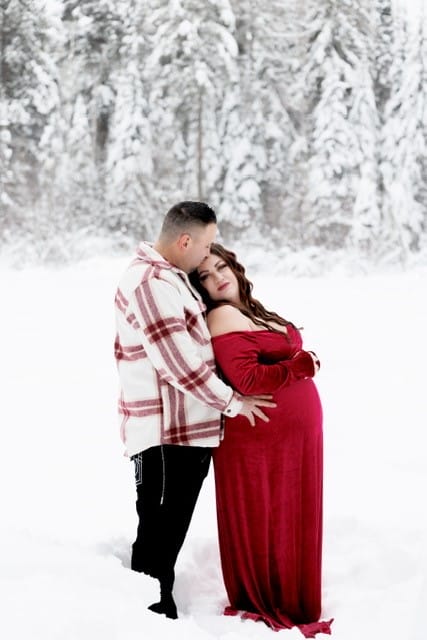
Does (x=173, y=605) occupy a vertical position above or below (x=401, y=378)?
above

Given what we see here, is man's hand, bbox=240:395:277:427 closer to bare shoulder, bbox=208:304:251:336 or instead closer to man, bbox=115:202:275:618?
man, bbox=115:202:275:618

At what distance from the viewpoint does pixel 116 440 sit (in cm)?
572

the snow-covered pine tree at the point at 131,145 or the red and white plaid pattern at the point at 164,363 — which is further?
the snow-covered pine tree at the point at 131,145

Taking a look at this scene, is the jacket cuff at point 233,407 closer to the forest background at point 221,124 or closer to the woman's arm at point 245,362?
the woman's arm at point 245,362

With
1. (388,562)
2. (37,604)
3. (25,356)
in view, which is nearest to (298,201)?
(25,356)

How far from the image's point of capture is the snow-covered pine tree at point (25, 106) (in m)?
8.27

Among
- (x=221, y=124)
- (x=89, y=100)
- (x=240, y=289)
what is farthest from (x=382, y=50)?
(x=240, y=289)

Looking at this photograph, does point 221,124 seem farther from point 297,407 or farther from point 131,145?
point 297,407

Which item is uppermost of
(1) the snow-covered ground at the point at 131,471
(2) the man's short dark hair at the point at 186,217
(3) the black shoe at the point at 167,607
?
(2) the man's short dark hair at the point at 186,217

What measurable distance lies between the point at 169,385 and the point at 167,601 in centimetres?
78

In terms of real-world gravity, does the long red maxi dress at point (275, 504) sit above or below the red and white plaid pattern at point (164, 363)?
below

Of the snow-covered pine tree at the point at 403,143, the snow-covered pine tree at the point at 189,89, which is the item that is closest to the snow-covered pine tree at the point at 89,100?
the snow-covered pine tree at the point at 189,89

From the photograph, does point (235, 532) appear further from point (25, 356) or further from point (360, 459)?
point (25, 356)

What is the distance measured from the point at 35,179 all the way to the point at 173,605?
23.5 feet
